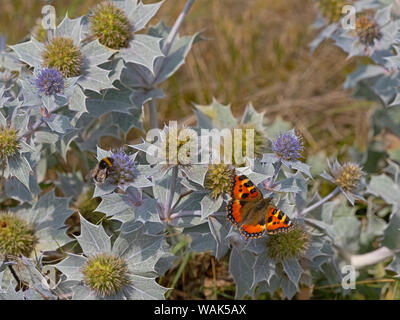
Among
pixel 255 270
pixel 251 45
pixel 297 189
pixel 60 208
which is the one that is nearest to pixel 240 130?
pixel 297 189

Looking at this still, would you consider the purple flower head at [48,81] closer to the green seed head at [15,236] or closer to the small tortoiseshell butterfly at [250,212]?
the green seed head at [15,236]

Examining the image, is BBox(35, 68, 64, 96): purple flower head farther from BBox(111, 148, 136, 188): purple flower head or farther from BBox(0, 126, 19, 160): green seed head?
BBox(111, 148, 136, 188): purple flower head

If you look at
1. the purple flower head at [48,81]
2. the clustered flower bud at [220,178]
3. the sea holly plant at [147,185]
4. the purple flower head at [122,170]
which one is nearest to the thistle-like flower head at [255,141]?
the sea holly plant at [147,185]

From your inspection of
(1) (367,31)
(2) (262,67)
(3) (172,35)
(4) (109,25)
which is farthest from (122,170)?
(2) (262,67)

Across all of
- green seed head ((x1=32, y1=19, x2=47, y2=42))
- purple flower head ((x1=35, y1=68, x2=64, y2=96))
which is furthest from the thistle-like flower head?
green seed head ((x1=32, y1=19, x2=47, y2=42))

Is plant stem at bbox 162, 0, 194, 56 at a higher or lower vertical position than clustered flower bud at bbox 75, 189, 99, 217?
higher
